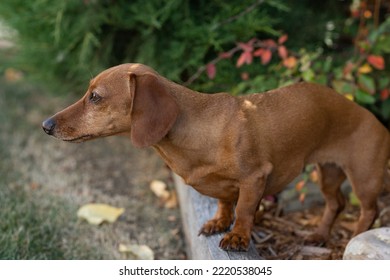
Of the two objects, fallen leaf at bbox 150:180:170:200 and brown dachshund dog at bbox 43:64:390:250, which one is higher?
brown dachshund dog at bbox 43:64:390:250

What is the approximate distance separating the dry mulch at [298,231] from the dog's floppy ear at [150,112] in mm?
1322

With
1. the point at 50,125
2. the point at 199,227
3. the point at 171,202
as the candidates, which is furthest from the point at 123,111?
the point at 171,202

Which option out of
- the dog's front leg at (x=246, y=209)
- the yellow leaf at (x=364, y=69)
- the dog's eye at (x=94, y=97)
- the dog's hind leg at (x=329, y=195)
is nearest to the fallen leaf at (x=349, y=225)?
the dog's hind leg at (x=329, y=195)

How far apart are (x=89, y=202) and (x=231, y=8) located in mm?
1907

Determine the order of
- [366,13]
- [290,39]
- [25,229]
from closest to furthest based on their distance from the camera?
[25,229]
[366,13]
[290,39]

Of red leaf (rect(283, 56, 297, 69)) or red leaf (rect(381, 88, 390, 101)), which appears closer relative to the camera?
red leaf (rect(283, 56, 297, 69))

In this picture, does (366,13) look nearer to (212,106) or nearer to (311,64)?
(311,64)

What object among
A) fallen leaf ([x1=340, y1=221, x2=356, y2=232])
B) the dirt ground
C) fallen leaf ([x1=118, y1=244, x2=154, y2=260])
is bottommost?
the dirt ground

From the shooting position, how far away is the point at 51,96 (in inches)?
266

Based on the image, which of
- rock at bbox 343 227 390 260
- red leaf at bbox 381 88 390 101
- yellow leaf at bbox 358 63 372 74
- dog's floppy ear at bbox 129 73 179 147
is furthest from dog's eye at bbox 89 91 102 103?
red leaf at bbox 381 88 390 101

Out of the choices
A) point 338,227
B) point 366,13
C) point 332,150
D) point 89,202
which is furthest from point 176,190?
point 366,13

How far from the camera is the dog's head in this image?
9.27ft

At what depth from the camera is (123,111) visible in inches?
115

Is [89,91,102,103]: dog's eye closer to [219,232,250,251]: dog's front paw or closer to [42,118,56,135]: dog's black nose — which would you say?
[42,118,56,135]: dog's black nose
